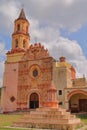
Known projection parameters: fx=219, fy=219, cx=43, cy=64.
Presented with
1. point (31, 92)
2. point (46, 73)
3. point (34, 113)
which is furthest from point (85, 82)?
point (34, 113)

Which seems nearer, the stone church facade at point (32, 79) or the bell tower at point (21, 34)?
the stone church facade at point (32, 79)

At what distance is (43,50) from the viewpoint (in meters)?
33.6

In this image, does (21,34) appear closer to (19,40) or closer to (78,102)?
(19,40)

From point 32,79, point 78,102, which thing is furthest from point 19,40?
point 78,102

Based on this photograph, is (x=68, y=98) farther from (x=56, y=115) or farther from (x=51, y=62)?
(x=56, y=115)

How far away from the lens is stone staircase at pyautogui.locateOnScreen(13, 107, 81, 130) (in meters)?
13.6

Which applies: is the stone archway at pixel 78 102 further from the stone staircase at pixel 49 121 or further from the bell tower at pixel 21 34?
the stone staircase at pixel 49 121

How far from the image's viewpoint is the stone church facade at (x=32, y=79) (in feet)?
103

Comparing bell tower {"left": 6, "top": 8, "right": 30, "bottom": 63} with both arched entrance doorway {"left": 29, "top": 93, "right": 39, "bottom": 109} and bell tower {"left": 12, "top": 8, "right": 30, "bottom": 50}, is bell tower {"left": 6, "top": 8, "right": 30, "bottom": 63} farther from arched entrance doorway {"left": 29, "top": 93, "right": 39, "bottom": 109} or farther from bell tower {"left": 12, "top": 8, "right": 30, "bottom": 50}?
arched entrance doorway {"left": 29, "top": 93, "right": 39, "bottom": 109}

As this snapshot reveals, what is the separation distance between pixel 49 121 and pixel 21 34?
77.2 feet

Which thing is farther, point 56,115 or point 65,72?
point 65,72

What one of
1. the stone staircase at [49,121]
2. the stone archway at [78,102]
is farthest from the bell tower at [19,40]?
the stone staircase at [49,121]

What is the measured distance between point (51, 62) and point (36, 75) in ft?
10.2

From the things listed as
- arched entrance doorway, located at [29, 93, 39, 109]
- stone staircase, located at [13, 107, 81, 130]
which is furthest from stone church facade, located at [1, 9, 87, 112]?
stone staircase, located at [13, 107, 81, 130]
